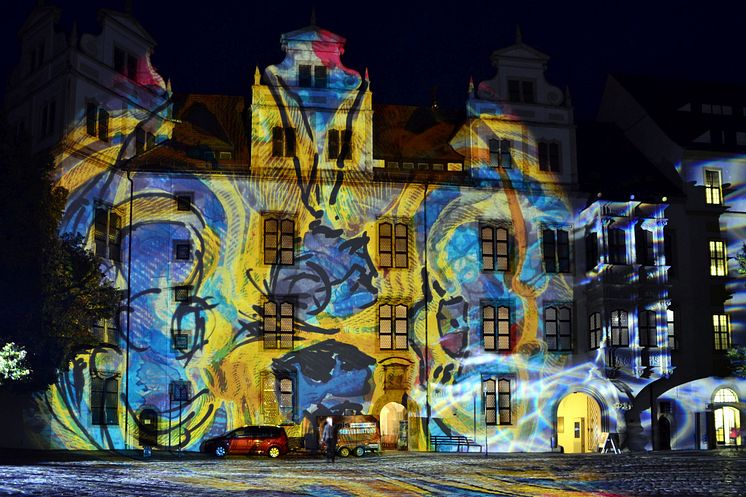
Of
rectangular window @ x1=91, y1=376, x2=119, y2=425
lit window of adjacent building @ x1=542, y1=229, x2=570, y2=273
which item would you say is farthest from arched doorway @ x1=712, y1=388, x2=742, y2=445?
rectangular window @ x1=91, y1=376, x2=119, y2=425

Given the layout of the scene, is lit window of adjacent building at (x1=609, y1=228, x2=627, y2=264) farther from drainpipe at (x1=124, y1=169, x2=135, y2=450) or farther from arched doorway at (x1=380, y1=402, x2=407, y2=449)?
drainpipe at (x1=124, y1=169, x2=135, y2=450)

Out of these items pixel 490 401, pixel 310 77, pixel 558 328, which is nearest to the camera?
pixel 490 401

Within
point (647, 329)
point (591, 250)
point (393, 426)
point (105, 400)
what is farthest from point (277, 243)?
point (647, 329)

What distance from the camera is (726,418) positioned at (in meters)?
53.4

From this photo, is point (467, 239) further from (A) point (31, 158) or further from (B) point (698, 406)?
(A) point (31, 158)

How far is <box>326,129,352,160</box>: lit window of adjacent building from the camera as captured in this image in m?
50.5

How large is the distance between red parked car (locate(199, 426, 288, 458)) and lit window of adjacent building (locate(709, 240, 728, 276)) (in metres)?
23.2

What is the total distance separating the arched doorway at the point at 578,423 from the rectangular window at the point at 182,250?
1905cm

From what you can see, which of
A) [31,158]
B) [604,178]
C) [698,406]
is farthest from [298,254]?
[698,406]

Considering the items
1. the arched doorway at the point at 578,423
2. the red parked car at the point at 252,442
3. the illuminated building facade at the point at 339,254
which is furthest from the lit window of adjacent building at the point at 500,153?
the red parked car at the point at 252,442

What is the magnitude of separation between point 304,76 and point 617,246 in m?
17.0

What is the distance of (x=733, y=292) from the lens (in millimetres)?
→ 53750

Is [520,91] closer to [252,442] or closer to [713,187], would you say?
[713,187]

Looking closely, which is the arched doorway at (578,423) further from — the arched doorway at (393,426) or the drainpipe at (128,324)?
the drainpipe at (128,324)
